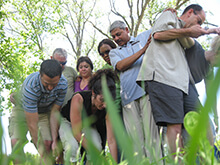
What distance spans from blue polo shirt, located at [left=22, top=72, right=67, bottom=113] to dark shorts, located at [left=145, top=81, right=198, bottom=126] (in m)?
1.11

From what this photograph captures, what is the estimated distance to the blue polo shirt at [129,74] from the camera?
2.73 m

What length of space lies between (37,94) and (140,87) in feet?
3.49

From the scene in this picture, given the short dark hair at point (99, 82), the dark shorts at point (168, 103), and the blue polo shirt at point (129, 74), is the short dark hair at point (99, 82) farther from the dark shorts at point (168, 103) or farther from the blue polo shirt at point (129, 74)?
the dark shorts at point (168, 103)

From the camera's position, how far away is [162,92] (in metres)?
2.15

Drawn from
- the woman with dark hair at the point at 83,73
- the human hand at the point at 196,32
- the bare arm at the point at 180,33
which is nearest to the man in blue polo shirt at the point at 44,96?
the woman with dark hair at the point at 83,73

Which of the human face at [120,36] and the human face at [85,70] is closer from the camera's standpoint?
the human face at [120,36]

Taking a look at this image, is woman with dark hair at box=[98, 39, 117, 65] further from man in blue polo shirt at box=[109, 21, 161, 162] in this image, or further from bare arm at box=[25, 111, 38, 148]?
bare arm at box=[25, 111, 38, 148]

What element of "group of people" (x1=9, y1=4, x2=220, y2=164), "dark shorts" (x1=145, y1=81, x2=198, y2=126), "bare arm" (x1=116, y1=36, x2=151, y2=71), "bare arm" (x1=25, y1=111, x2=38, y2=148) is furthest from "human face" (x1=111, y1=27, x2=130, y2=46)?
"bare arm" (x1=25, y1=111, x2=38, y2=148)

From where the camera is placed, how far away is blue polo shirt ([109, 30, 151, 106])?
2.73 m

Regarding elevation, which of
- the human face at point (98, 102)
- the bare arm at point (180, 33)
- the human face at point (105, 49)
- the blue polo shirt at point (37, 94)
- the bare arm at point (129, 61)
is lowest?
the human face at point (98, 102)

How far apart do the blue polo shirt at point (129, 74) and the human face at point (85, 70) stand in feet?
1.90

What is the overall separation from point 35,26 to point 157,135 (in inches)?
501

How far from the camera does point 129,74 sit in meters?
2.81

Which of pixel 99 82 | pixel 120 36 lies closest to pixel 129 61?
pixel 99 82
